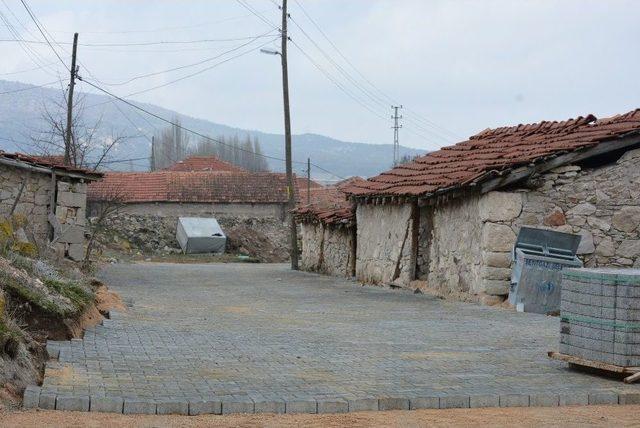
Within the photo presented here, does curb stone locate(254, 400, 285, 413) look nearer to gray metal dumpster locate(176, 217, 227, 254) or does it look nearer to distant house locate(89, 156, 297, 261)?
gray metal dumpster locate(176, 217, 227, 254)

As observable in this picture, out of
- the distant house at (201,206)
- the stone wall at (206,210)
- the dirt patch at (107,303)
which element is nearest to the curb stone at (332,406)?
the dirt patch at (107,303)

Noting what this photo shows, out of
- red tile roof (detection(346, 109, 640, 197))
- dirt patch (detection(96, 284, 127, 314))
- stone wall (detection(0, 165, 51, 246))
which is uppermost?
red tile roof (detection(346, 109, 640, 197))

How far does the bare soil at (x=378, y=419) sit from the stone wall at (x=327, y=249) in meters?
20.4

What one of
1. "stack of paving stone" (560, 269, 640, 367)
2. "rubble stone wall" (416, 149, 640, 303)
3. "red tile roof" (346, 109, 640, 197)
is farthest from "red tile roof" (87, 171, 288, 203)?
"stack of paving stone" (560, 269, 640, 367)

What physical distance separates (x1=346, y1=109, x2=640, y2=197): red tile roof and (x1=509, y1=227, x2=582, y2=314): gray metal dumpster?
1437 millimetres

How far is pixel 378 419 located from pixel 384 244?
54.6ft

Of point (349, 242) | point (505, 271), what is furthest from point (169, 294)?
point (349, 242)

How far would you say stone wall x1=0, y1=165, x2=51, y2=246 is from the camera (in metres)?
21.0

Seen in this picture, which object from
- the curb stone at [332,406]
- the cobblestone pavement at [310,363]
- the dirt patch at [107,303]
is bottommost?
the curb stone at [332,406]

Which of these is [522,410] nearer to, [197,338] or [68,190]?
[197,338]

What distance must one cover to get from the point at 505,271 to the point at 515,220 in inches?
39.6

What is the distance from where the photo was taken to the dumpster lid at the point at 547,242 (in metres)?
16.5

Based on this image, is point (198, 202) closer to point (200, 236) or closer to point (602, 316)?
point (200, 236)

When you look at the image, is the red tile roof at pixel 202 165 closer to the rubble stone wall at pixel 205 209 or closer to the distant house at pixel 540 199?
the rubble stone wall at pixel 205 209
